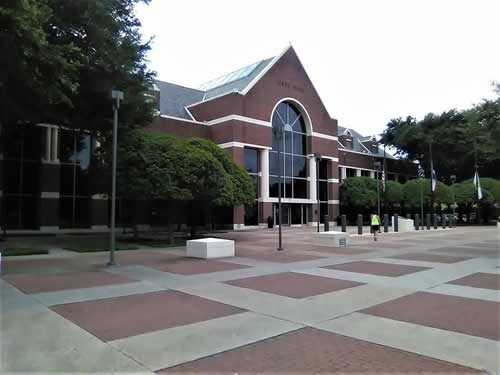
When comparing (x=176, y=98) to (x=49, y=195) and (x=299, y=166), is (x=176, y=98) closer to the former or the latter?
(x=299, y=166)

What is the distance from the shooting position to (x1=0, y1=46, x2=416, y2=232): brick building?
101 feet

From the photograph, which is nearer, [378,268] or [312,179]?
[378,268]

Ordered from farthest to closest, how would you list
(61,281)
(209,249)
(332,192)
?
(332,192) → (209,249) → (61,281)

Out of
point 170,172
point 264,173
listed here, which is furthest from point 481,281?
point 264,173

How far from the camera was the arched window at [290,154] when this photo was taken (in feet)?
143

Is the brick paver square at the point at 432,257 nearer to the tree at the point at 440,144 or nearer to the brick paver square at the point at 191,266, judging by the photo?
the brick paver square at the point at 191,266

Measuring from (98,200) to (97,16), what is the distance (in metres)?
21.4

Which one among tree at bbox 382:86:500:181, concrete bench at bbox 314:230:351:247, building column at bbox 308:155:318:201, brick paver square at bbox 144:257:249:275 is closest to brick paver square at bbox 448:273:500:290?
brick paver square at bbox 144:257:249:275

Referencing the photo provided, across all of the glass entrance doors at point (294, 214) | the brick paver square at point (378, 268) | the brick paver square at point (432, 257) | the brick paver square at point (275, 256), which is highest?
the glass entrance doors at point (294, 214)

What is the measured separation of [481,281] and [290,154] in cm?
3493

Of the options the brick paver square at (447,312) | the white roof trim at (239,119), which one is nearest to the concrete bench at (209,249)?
the brick paver square at (447,312)

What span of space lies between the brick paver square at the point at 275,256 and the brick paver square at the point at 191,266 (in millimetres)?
1852

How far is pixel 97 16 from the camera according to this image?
14.0 m

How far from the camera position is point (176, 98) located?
45.9 metres
